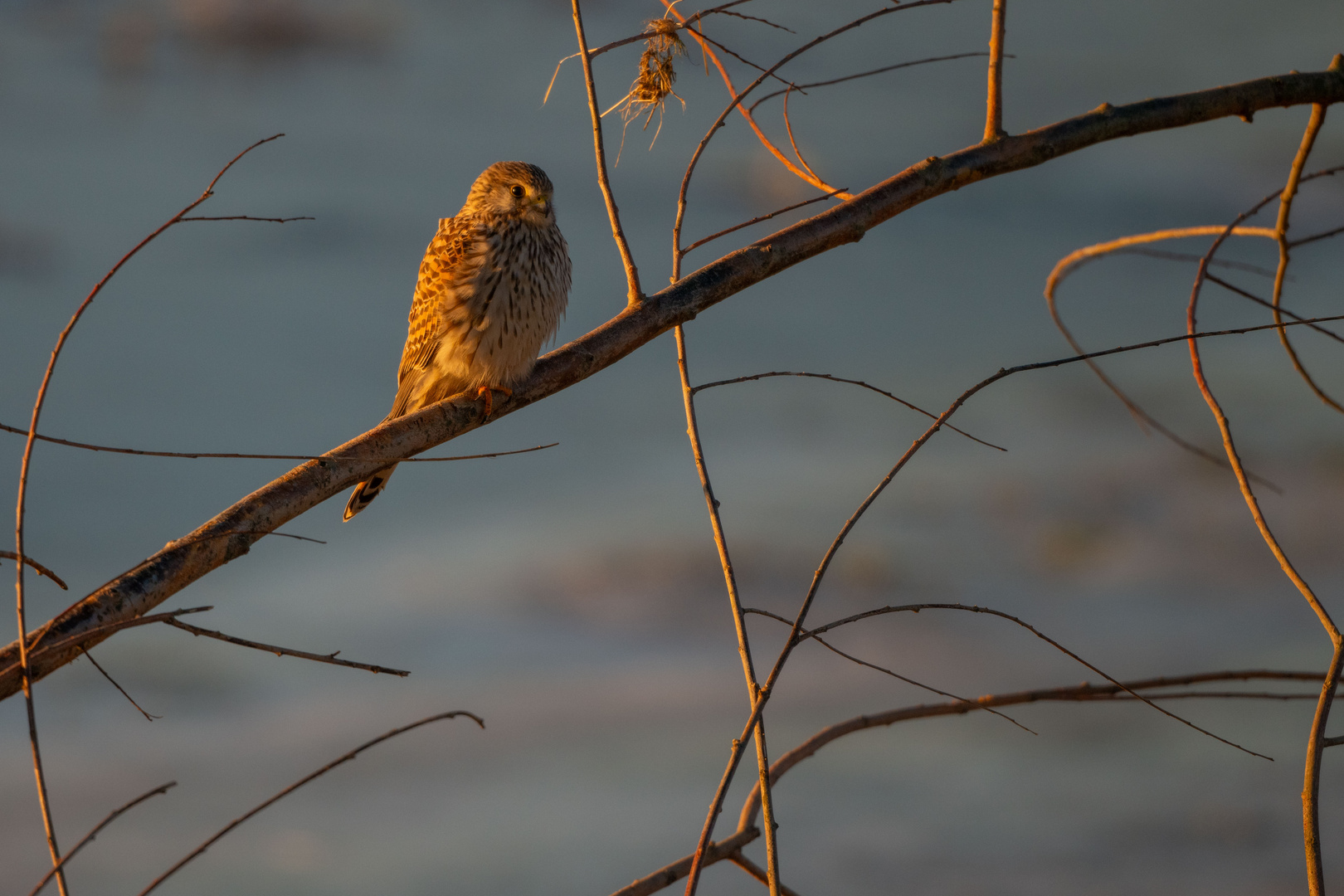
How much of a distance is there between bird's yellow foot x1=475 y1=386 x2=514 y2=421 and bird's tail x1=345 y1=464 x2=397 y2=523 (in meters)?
0.66

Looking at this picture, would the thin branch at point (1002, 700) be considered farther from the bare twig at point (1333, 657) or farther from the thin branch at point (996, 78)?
the thin branch at point (996, 78)

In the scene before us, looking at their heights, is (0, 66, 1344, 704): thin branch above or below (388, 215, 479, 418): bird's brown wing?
below

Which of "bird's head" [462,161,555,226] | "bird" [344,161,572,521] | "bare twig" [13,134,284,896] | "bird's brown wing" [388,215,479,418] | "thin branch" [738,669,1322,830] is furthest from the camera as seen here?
"bird's head" [462,161,555,226]

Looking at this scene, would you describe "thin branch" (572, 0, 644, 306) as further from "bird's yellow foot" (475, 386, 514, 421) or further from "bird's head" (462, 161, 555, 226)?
"bird's head" (462, 161, 555, 226)

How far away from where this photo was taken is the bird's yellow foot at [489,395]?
2203 millimetres

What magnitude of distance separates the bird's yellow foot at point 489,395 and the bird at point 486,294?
0.60 ft

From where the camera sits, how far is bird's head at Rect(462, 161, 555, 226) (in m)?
3.62

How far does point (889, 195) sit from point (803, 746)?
109 cm

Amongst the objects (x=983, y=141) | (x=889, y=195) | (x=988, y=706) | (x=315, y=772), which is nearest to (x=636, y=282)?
(x=889, y=195)

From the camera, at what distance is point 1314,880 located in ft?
5.38

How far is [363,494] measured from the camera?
3.44 metres

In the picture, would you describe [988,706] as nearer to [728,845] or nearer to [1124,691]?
[1124,691]

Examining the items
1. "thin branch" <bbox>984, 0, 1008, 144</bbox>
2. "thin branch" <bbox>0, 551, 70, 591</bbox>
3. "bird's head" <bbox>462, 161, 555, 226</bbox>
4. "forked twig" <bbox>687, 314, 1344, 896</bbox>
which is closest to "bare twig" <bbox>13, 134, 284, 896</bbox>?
"thin branch" <bbox>0, 551, 70, 591</bbox>

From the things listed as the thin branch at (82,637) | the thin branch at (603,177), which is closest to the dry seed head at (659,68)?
the thin branch at (603,177)
